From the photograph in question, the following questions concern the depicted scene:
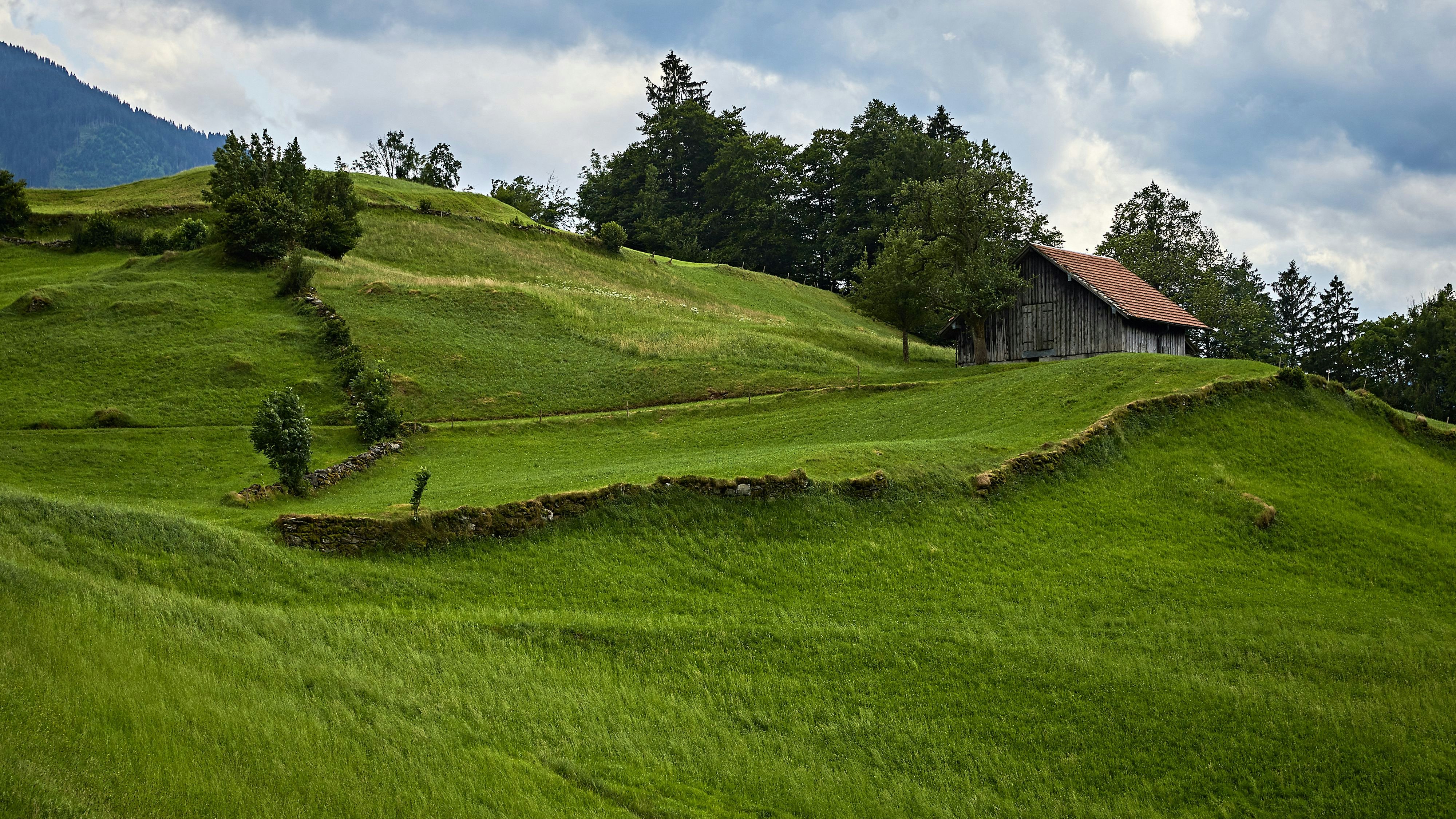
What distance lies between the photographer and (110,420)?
33281 millimetres

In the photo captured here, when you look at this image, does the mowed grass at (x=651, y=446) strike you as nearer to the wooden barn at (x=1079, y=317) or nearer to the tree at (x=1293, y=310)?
the wooden barn at (x=1079, y=317)

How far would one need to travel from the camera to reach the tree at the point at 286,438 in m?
25.7

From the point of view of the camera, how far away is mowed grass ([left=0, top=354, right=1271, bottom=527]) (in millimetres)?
25234

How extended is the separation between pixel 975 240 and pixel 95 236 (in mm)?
58723

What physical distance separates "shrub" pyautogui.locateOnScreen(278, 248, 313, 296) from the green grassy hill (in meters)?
12.2

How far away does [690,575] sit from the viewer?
65.4 ft

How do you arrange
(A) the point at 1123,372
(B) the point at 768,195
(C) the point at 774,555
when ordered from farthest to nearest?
(B) the point at 768,195 → (A) the point at 1123,372 → (C) the point at 774,555

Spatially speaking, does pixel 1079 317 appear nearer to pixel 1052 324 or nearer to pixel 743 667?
pixel 1052 324

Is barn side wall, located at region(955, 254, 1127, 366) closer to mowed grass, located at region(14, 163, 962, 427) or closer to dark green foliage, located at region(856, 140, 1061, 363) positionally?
dark green foliage, located at region(856, 140, 1061, 363)

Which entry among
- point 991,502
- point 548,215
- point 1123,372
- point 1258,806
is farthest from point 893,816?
point 548,215

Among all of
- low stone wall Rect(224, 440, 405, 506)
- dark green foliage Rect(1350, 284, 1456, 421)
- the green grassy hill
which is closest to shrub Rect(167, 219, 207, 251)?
the green grassy hill

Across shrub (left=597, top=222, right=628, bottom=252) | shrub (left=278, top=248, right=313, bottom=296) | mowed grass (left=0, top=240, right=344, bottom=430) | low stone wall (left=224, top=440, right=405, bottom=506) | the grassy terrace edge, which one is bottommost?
low stone wall (left=224, top=440, right=405, bottom=506)

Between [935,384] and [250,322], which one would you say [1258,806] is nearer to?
[935,384]

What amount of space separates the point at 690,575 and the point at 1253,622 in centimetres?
1230
